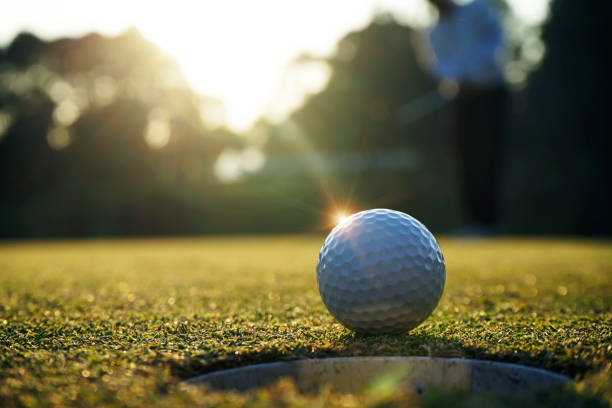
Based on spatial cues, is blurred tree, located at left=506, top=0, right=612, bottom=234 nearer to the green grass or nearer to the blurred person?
the blurred person

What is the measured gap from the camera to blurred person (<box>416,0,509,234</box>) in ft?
30.6

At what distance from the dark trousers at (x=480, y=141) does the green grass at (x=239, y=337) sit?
6.49 meters

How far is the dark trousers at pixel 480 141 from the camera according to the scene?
9898 mm

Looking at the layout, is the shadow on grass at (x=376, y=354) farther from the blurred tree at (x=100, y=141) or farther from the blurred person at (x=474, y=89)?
the blurred tree at (x=100, y=141)

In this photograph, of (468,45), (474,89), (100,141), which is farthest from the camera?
(100,141)

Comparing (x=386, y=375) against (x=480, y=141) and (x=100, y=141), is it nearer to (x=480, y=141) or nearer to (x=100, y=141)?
(x=480, y=141)

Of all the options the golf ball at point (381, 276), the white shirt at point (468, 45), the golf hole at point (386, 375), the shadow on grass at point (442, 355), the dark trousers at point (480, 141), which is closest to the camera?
the shadow on grass at point (442, 355)

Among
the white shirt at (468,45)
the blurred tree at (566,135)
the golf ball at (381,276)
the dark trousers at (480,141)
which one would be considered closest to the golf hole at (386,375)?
the golf ball at (381,276)

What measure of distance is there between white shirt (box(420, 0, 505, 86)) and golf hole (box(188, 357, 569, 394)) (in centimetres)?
875

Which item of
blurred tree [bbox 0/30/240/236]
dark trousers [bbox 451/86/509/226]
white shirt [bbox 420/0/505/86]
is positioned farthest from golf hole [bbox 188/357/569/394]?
blurred tree [bbox 0/30/240/236]

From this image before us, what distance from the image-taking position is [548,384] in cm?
144

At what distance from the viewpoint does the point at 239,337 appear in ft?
6.12

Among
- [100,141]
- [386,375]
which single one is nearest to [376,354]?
[386,375]

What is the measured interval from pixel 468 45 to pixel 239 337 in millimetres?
8734
